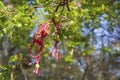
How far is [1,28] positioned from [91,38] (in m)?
6.96

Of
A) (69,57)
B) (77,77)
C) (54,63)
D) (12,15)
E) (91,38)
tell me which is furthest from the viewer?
(54,63)

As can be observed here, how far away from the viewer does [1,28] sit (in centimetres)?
661

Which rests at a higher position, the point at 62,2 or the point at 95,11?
the point at 62,2

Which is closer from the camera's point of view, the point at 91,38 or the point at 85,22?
the point at 85,22

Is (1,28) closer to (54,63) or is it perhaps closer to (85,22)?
(85,22)

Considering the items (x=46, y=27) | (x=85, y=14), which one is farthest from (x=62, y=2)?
(x=85, y=14)

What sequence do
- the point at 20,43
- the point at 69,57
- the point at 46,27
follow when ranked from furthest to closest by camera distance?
the point at 20,43, the point at 69,57, the point at 46,27

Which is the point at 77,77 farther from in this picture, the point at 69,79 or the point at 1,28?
the point at 1,28

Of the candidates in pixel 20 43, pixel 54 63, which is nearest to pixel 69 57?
pixel 20 43

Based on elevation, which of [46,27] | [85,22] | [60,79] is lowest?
[60,79]

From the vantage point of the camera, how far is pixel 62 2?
194 inches

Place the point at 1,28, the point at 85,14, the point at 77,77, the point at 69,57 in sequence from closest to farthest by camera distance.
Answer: the point at 1,28, the point at 85,14, the point at 69,57, the point at 77,77

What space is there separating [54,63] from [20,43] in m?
25.9

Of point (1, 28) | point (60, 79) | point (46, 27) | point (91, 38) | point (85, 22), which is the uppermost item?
point (46, 27)
